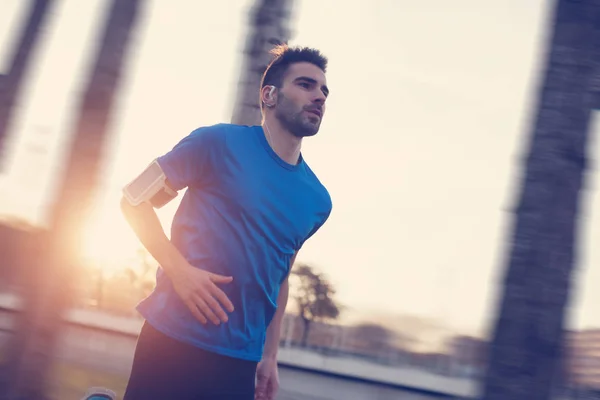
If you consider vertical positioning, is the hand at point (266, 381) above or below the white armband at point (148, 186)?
below

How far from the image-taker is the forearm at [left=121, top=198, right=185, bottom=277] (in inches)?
101

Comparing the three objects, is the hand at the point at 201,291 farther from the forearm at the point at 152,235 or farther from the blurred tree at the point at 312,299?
the blurred tree at the point at 312,299

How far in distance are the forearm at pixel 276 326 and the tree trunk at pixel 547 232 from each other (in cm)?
193

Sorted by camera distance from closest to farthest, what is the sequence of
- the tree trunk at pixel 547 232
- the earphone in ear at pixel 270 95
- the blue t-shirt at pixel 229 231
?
1. the blue t-shirt at pixel 229 231
2. the earphone in ear at pixel 270 95
3. the tree trunk at pixel 547 232

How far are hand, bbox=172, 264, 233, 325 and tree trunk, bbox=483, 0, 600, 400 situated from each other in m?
2.59

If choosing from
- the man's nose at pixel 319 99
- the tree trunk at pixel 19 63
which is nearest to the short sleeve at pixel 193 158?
the man's nose at pixel 319 99

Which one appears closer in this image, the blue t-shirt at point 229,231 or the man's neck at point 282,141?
the blue t-shirt at point 229,231

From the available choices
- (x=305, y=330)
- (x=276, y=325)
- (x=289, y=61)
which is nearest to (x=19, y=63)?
(x=289, y=61)

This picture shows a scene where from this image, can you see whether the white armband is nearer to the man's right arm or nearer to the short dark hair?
the man's right arm

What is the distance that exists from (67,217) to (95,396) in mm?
3485

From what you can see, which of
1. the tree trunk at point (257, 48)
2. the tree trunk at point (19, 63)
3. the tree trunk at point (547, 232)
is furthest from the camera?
the tree trunk at point (19, 63)

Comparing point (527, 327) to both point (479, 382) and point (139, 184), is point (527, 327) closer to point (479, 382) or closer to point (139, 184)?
point (479, 382)

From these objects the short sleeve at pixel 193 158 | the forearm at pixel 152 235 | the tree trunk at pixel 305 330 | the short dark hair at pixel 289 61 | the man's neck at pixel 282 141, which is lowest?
the tree trunk at pixel 305 330

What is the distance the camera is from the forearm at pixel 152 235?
256 cm
